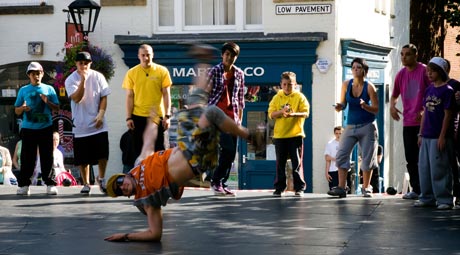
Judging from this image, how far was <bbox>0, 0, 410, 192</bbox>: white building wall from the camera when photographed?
2172cm

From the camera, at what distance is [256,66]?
71.8 feet

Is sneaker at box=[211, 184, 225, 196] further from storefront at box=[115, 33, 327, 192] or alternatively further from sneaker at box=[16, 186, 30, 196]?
storefront at box=[115, 33, 327, 192]

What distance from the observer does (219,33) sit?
2209cm

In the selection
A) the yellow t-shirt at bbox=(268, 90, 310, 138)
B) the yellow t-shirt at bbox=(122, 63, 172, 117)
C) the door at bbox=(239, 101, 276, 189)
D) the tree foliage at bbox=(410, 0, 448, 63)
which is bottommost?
the door at bbox=(239, 101, 276, 189)

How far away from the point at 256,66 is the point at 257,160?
73.8 inches

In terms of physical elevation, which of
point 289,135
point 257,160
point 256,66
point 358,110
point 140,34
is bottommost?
point 257,160

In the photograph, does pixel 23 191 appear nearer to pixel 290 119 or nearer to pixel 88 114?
pixel 88 114

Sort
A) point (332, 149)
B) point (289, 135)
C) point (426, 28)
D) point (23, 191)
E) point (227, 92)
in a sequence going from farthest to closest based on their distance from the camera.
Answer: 1. point (426, 28)
2. point (332, 149)
3. point (289, 135)
4. point (23, 191)
5. point (227, 92)

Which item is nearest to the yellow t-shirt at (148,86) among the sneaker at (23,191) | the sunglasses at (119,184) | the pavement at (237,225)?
the pavement at (237,225)

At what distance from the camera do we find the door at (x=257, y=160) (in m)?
22.2

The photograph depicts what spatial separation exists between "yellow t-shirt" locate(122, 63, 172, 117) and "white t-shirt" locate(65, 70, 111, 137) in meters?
0.51

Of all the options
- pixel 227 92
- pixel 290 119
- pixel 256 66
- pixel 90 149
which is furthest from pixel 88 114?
pixel 256 66

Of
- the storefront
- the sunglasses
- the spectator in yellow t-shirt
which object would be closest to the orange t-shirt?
the sunglasses

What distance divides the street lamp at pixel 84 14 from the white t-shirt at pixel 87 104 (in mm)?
7274
